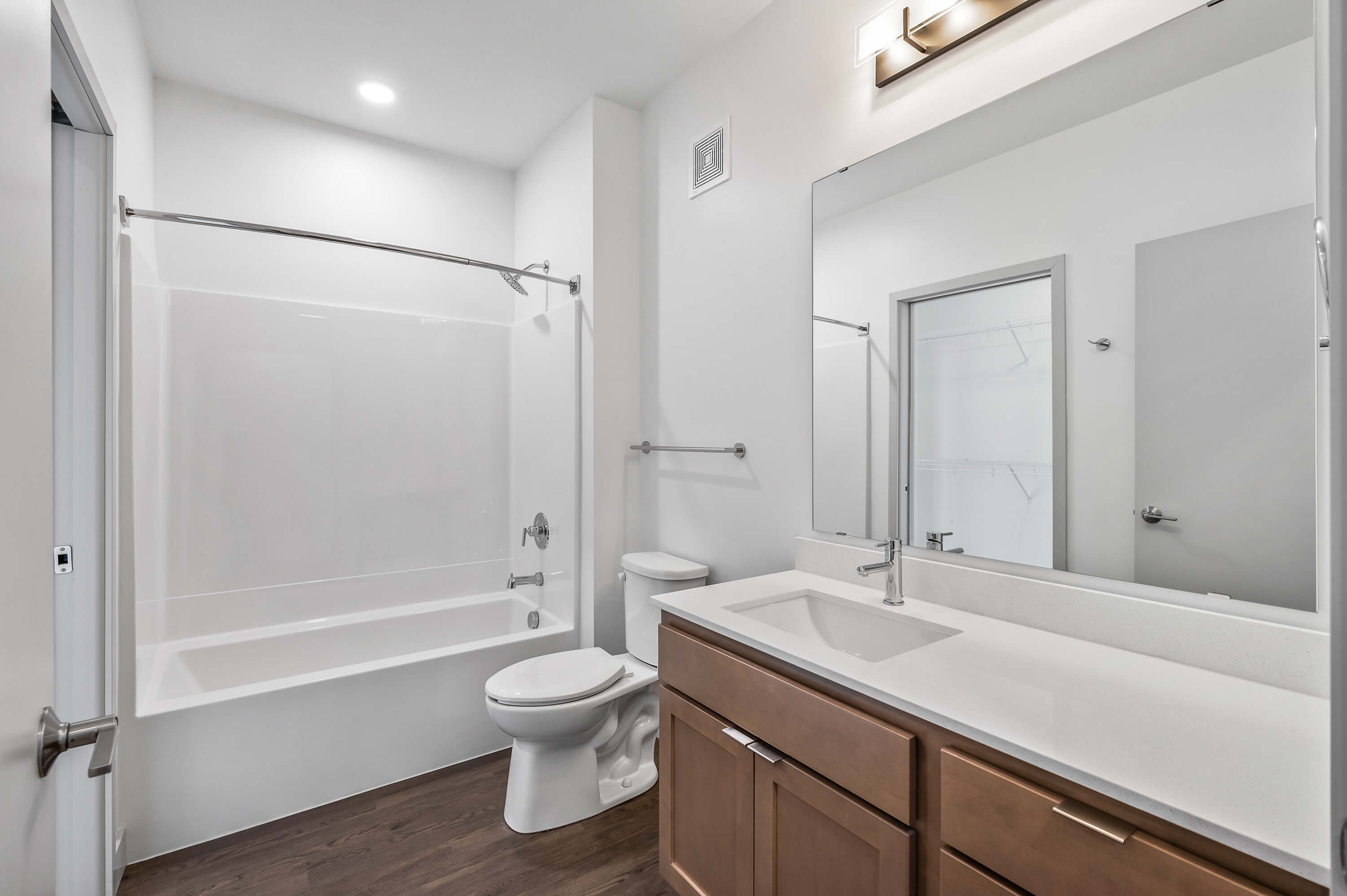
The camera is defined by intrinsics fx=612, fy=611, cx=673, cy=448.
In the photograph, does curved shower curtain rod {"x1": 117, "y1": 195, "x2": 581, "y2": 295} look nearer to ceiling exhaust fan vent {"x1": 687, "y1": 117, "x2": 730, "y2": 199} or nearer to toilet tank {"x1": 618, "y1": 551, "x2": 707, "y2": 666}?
ceiling exhaust fan vent {"x1": 687, "y1": 117, "x2": 730, "y2": 199}

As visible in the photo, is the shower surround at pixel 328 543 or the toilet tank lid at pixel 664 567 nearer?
the shower surround at pixel 328 543

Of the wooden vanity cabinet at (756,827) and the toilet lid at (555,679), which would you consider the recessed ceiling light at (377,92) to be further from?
the wooden vanity cabinet at (756,827)

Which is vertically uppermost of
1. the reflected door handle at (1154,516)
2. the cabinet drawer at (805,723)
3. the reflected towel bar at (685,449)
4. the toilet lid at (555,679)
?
the reflected towel bar at (685,449)

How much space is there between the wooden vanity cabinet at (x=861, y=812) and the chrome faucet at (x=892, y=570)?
1.25 feet

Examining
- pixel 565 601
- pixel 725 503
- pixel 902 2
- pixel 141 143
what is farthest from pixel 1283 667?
pixel 141 143

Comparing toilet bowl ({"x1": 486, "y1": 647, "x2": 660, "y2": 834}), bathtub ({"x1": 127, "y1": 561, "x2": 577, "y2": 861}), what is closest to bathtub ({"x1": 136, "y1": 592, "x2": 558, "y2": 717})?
bathtub ({"x1": 127, "y1": 561, "x2": 577, "y2": 861})

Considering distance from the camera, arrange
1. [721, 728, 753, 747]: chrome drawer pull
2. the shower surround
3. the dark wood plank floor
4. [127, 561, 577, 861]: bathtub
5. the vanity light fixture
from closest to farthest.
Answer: [721, 728, 753, 747]: chrome drawer pull → the vanity light fixture → the dark wood plank floor → [127, 561, 577, 861]: bathtub → the shower surround

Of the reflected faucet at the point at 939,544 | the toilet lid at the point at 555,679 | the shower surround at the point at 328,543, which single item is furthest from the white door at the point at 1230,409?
the shower surround at the point at 328,543

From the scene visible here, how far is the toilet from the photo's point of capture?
1.91 m

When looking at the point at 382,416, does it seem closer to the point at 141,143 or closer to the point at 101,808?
the point at 141,143

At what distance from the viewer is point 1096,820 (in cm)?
74

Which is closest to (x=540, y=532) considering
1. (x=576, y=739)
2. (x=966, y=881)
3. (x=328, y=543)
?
(x=328, y=543)

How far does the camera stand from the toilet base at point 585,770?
1.95 meters

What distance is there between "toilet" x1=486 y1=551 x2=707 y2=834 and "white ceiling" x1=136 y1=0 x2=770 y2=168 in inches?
74.5
